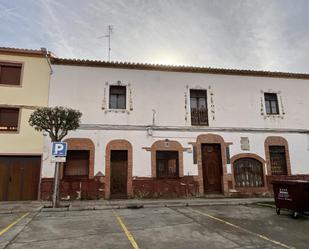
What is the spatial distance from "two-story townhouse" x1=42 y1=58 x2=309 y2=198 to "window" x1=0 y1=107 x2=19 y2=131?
1.78 meters

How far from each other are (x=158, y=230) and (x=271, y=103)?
12.0m

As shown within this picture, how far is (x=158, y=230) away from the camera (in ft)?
22.2

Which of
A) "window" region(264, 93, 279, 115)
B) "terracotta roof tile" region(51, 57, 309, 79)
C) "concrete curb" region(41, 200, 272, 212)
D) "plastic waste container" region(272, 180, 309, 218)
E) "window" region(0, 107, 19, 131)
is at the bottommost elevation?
"concrete curb" region(41, 200, 272, 212)

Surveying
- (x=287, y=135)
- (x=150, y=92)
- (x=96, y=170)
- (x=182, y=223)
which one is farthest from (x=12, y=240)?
(x=287, y=135)

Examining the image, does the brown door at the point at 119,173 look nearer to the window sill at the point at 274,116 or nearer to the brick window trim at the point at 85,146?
the brick window trim at the point at 85,146

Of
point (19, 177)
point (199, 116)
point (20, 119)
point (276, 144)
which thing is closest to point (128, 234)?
point (19, 177)

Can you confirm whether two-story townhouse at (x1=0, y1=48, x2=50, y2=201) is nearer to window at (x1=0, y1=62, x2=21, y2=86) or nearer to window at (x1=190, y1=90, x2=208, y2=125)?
window at (x1=0, y1=62, x2=21, y2=86)

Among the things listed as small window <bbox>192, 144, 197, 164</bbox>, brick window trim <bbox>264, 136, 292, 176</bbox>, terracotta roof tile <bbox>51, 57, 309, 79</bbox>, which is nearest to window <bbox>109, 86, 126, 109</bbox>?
terracotta roof tile <bbox>51, 57, 309, 79</bbox>

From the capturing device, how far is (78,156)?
13477 millimetres

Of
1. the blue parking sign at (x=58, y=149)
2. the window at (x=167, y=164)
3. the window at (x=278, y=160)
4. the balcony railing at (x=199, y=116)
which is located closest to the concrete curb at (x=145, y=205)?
the blue parking sign at (x=58, y=149)

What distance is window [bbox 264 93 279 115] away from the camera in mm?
15680

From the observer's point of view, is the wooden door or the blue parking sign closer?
the blue parking sign

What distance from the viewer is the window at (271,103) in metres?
15.7

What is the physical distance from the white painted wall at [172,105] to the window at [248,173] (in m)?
0.57
